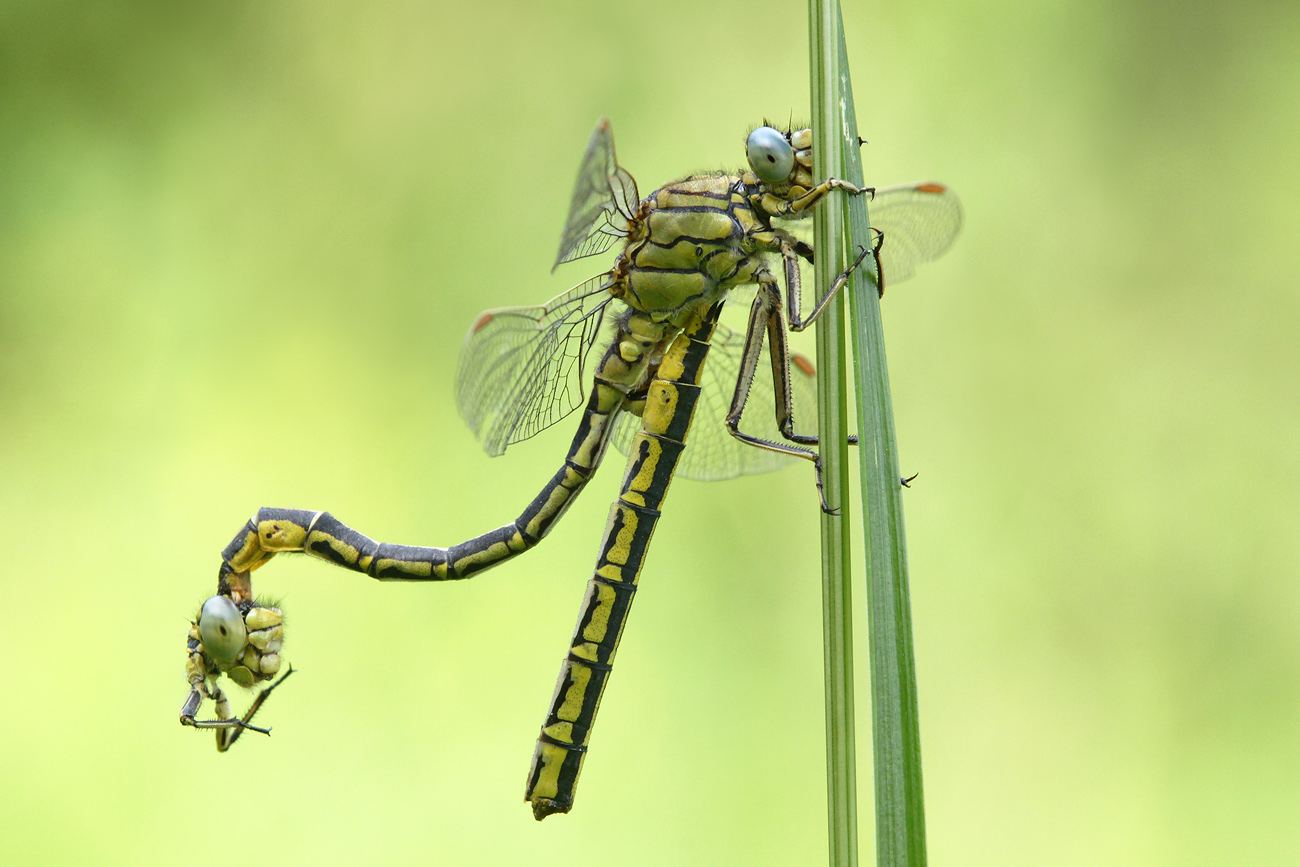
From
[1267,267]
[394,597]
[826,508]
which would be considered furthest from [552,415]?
[1267,267]

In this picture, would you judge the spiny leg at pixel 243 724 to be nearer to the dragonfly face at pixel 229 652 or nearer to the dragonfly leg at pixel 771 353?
the dragonfly face at pixel 229 652

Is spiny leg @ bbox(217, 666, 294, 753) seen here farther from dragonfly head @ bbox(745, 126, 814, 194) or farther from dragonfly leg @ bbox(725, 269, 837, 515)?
dragonfly head @ bbox(745, 126, 814, 194)

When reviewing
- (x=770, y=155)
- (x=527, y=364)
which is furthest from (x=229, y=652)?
(x=770, y=155)

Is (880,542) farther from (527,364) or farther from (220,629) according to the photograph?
(220,629)

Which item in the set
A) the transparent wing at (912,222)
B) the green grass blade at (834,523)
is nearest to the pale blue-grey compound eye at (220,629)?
the green grass blade at (834,523)

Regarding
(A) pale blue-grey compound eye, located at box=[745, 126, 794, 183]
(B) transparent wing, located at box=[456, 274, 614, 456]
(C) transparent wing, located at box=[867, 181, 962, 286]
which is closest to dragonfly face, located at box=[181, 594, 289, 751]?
(B) transparent wing, located at box=[456, 274, 614, 456]

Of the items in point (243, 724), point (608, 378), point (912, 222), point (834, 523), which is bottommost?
point (243, 724)
